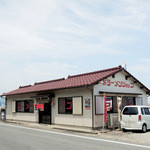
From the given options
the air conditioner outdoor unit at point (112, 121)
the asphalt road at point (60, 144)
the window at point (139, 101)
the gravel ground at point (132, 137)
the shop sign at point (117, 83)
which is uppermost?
the shop sign at point (117, 83)

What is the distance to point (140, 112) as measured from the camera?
12.9 m

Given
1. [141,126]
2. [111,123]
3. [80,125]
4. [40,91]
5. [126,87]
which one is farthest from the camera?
[40,91]

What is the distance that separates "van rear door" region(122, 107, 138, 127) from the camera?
12.9 m

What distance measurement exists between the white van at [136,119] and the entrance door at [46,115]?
787cm

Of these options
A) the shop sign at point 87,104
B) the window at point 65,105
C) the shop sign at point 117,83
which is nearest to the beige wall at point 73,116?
the shop sign at point 87,104

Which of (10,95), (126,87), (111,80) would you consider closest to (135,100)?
(126,87)

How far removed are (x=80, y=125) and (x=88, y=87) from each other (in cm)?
297

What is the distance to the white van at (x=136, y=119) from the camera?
12.7 meters

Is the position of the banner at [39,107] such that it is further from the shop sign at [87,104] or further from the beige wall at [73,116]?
the shop sign at [87,104]

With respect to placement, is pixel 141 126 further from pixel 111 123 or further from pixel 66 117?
pixel 66 117

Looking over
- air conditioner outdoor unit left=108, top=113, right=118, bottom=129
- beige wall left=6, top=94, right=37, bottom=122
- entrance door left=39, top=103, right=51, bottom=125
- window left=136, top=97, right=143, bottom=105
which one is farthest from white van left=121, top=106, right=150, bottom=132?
beige wall left=6, top=94, right=37, bottom=122

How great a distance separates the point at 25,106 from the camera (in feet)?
74.1

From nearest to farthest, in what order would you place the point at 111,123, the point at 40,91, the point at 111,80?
1. the point at 111,123
2. the point at 111,80
3. the point at 40,91

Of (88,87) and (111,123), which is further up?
(88,87)
